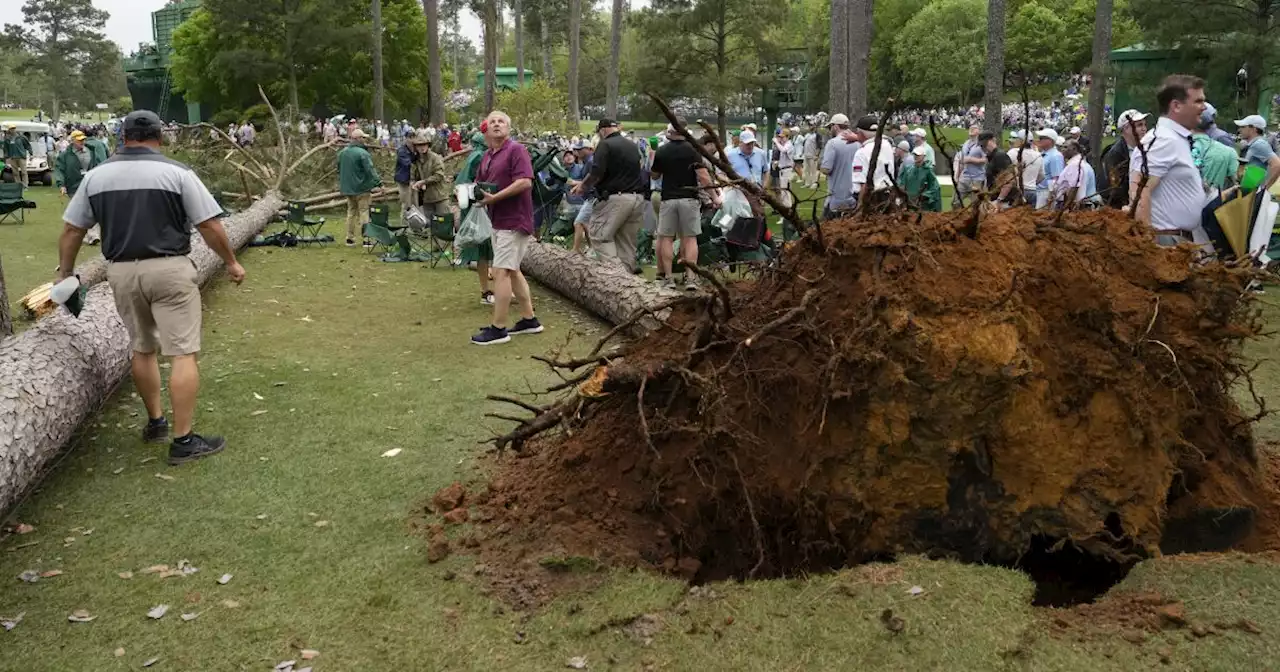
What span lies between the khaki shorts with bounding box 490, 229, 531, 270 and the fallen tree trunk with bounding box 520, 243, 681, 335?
1037 millimetres

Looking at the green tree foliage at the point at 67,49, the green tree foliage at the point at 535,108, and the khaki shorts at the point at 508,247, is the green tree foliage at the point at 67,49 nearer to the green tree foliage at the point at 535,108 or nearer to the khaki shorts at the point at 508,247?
the green tree foliage at the point at 535,108

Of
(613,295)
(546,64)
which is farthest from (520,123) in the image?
(546,64)

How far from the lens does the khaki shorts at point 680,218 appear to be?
30.6 feet

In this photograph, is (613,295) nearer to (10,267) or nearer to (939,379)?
(939,379)

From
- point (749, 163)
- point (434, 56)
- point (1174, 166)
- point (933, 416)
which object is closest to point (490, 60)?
point (434, 56)

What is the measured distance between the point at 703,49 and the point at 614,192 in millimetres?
34149

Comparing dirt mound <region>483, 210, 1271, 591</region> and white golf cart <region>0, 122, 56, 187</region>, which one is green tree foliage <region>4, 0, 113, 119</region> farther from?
dirt mound <region>483, 210, 1271, 591</region>

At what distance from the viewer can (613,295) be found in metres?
8.52

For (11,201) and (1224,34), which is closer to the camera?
(11,201)

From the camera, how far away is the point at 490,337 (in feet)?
25.3

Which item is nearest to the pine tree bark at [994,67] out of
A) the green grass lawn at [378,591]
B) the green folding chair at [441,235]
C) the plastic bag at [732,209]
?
Result: the plastic bag at [732,209]

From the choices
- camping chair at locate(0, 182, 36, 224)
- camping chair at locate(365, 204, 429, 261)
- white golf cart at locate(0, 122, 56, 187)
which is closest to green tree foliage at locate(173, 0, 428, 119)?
white golf cart at locate(0, 122, 56, 187)

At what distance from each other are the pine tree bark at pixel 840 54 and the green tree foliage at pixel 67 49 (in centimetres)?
7516

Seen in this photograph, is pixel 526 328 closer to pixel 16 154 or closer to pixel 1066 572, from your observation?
pixel 1066 572
